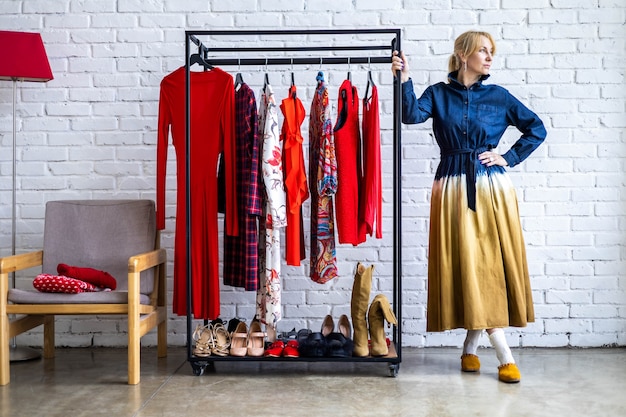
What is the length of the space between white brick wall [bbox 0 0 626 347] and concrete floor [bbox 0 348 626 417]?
0.39m

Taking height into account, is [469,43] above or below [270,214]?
above

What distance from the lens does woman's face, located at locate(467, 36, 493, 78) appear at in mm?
3197

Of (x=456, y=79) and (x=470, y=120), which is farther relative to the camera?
(x=456, y=79)

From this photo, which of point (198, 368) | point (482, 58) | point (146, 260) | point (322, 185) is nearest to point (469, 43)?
point (482, 58)

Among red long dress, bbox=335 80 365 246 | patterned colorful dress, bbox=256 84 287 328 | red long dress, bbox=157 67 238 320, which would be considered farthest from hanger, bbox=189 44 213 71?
red long dress, bbox=335 80 365 246

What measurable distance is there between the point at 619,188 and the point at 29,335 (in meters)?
3.44

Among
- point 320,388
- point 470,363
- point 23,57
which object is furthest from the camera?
point 23,57

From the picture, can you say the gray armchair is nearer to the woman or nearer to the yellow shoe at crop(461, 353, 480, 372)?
the woman

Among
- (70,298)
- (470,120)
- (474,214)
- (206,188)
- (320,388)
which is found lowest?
(320,388)

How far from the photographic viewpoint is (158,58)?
386 centimetres

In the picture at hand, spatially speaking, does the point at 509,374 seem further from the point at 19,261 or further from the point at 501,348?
the point at 19,261

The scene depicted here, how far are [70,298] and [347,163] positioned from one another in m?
1.40

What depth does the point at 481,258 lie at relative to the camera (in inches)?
125

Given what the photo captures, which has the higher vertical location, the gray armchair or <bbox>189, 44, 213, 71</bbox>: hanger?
→ <bbox>189, 44, 213, 71</bbox>: hanger
